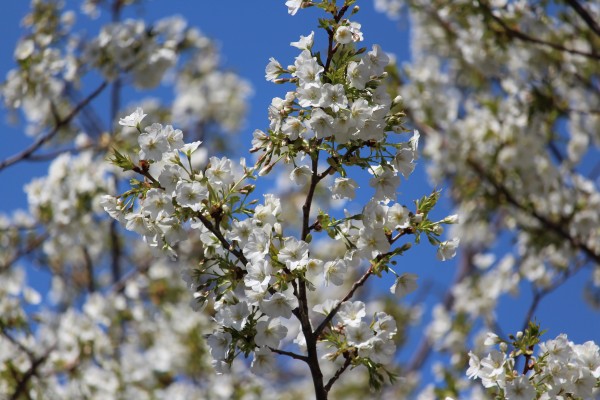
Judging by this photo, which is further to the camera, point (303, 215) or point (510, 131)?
point (510, 131)

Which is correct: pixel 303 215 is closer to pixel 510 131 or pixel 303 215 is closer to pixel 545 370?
pixel 545 370

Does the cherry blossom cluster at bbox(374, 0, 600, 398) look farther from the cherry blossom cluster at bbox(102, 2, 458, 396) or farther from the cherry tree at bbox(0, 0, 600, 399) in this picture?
the cherry blossom cluster at bbox(102, 2, 458, 396)

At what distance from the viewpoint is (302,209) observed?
219cm

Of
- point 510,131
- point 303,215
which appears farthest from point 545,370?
point 510,131

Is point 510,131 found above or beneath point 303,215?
above

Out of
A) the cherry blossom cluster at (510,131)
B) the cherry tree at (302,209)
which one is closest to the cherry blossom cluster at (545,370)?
the cherry tree at (302,209)

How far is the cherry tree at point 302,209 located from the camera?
208 centimetres

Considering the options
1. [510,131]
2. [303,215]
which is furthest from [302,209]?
[510,131]

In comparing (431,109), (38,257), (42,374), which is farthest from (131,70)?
(431,109)

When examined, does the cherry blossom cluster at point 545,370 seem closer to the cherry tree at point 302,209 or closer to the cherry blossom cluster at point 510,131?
the cherry tree at point 302,209

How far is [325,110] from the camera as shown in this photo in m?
2.07

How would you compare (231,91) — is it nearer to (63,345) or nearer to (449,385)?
(63,345)

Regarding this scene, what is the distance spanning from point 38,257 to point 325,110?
522cm

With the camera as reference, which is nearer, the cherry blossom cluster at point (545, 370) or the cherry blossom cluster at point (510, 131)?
the cherry blossom cluster at point (545, 370)
